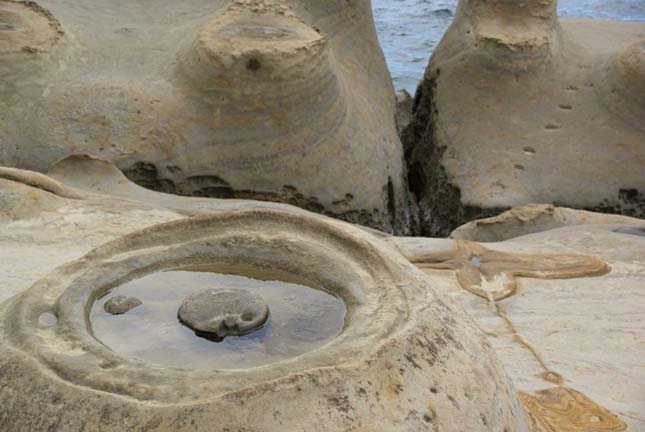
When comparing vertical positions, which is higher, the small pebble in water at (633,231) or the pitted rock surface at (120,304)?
the pitted rock surface at (120,304)

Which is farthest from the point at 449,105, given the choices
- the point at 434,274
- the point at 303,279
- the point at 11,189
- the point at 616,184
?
the point at 303,279

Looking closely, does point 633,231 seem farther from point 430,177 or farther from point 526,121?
point 430,177

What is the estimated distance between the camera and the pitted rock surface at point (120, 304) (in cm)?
168

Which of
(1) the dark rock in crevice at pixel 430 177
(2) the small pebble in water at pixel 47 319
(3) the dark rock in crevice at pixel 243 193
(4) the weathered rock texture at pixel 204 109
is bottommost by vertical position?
(1) the dark rock in crevice at pixel 430 177

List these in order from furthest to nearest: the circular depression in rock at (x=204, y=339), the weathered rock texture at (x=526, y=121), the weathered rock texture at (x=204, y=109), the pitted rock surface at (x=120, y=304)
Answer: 1. the weathered rock texture at (x=526, y=121)
2. the weathered rock texture at (x=204, y=109)
3. the pitted rock surface at (x=120, y=304)
4. the circular depression in rock at (x=204, y=339)

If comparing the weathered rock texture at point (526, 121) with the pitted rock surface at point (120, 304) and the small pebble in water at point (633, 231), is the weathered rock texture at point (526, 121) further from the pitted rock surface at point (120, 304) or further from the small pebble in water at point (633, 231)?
the pitted rock surface at point (120, 304)

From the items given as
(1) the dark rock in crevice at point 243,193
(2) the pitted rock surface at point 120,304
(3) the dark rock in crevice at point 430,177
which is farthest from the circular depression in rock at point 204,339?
(3) the dark rock in crevice at point 430,177

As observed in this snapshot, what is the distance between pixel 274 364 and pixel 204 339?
211 mm

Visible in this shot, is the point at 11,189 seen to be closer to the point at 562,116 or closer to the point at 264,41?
the point at 264,41

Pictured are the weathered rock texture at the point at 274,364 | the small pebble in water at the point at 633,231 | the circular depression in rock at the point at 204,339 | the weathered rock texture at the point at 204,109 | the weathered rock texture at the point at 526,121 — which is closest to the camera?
the weathered rock texture at the point at 274,364

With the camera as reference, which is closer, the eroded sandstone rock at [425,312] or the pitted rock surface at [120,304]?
the eroded sandstone rock at [425,312]

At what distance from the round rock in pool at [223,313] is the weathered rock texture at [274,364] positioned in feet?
0.52

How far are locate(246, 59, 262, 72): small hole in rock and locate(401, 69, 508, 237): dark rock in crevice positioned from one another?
1414 millimetres

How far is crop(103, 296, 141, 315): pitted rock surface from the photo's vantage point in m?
1.68
